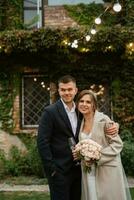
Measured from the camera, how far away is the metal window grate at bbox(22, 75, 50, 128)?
1197 cm

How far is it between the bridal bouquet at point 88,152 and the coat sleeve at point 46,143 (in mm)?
299

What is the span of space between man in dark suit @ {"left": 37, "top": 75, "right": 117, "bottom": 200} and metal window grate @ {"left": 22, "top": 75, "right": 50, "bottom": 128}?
6571mm

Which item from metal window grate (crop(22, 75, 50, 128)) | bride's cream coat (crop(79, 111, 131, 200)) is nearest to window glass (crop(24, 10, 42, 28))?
metal window grate (crop(22, 75, 50, 128))

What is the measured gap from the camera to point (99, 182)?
205 inches

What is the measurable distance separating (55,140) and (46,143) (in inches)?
4.9

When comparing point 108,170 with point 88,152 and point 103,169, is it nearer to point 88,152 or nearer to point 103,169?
point 103,169

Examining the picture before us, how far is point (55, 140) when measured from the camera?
5.32 metres

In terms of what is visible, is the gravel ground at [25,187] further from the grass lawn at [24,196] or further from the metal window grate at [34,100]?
the metal window grate at [34,100]

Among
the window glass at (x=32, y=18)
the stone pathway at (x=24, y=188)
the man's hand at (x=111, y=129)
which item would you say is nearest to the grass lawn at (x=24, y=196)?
the stone pathway at (x=24, y=188)

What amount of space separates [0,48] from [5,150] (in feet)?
7.87

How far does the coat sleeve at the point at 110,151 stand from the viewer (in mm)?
5145

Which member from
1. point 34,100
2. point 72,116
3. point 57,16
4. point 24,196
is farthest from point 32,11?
point 72,116

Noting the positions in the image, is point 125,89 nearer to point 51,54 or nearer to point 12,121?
point 51,54

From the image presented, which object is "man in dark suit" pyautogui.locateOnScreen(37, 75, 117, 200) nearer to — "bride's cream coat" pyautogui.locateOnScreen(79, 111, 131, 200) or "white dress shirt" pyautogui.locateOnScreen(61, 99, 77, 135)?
"white dress shirt" pyautogui.locateOnScreen(61, 99, 77, 135)
